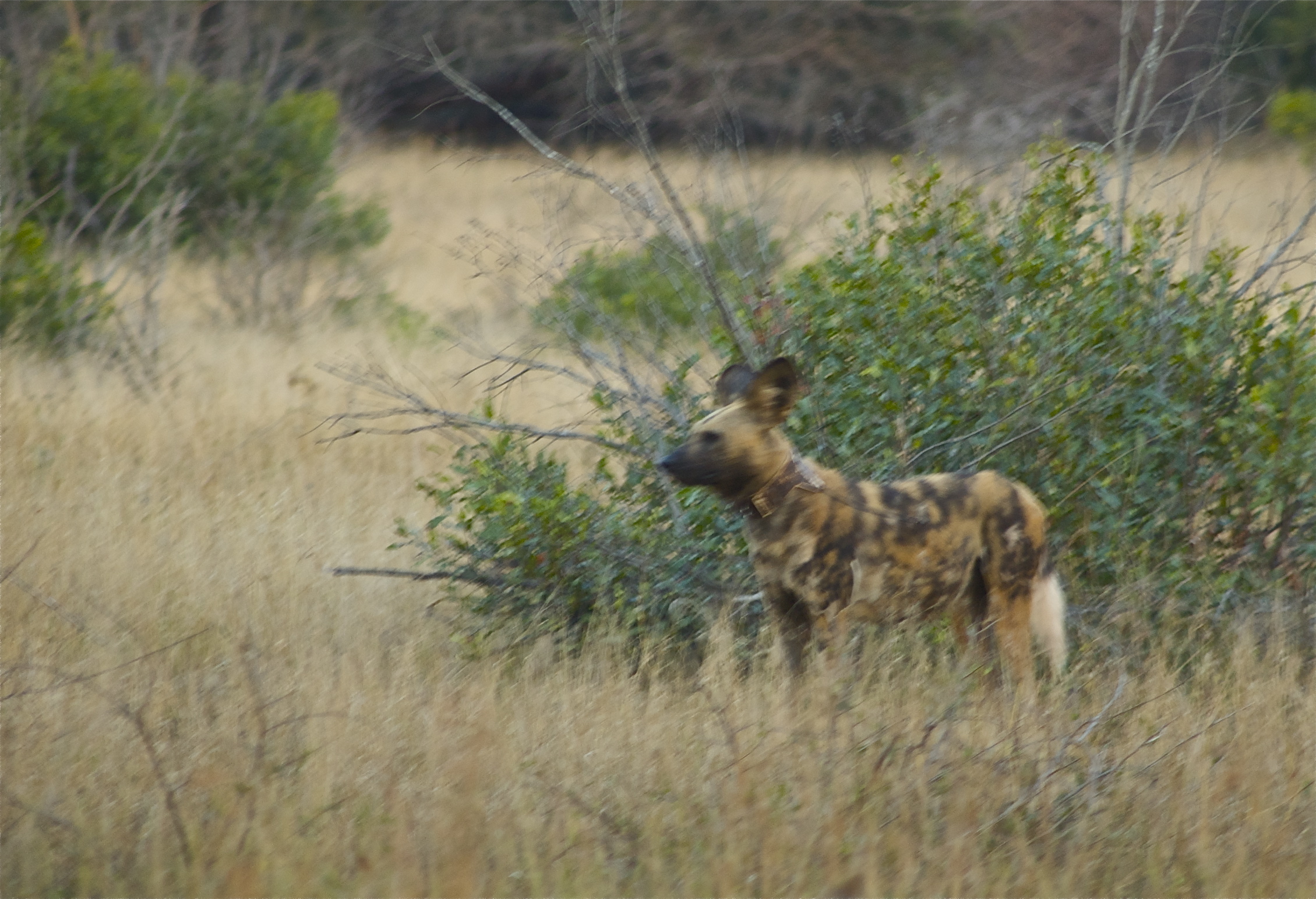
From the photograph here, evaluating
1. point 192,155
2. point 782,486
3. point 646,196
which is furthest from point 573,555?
point 192,155

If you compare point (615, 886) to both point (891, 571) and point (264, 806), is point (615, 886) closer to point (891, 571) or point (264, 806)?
point (264, 806)

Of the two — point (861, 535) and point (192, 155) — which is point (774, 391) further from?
point (192, 155)

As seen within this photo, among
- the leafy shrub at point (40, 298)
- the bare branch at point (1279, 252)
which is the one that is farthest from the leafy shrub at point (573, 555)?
the leafy shrub at point (40, 298)

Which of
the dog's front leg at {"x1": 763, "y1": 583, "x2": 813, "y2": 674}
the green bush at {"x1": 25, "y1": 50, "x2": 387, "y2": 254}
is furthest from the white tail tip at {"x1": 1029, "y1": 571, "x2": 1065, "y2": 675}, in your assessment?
the green bush at {"x1": 25, "y1": 50, "x2": 387, "y2": 254}

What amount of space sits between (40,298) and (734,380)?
5.76 meters

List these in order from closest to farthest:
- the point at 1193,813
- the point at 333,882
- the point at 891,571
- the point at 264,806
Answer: the point at 333,882
the point at 264,806
the point at 1193,813
the point at 891,571

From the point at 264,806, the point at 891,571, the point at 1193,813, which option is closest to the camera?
the point at 264,806

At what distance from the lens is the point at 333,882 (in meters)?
2.64

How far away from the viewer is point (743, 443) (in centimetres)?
357

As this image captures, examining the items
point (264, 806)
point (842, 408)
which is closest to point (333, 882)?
point (264, 806)

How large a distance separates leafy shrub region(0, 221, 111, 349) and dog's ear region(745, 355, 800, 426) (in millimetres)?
5579

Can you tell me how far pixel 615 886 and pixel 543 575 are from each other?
5.64 ft

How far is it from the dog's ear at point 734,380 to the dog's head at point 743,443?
5.2 inches

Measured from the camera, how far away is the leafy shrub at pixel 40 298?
7605 mm
